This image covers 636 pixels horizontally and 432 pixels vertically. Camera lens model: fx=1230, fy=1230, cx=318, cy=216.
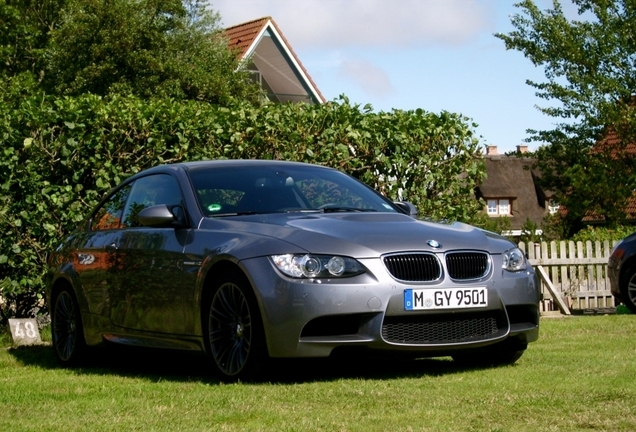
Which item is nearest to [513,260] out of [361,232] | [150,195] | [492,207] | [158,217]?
[361,232]

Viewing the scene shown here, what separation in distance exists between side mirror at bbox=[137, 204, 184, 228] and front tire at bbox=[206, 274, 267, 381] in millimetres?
696

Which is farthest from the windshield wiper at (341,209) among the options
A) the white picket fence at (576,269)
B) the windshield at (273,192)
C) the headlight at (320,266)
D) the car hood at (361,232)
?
the white picket fence at (576,269)

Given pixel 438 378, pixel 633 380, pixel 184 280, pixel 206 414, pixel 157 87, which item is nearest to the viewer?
pixel 206 414

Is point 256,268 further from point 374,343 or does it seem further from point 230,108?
point 230,108

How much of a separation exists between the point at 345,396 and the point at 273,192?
238 cm

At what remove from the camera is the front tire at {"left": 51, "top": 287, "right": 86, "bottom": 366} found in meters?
9.84

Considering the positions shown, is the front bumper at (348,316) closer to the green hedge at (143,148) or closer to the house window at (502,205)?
the green hedge at (143,148)

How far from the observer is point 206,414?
20.9 feet

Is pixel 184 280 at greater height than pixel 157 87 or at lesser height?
lesser

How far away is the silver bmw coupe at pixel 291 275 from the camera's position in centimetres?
757

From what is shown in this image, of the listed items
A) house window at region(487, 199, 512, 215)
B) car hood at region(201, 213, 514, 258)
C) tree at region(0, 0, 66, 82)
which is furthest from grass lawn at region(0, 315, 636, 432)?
house window at region(487, 199, 512, 215)

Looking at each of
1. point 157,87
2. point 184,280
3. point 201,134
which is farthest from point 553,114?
point 184,280

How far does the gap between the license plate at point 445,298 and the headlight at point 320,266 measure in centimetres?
37

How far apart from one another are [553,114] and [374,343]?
28728 mm
